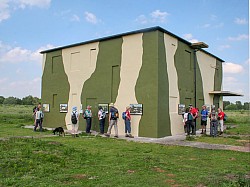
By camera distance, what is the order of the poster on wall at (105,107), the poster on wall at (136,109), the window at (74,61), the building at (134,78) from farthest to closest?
the window at (74,61) < the poster on wall at (105,107) < the poster on wall at (136,109) < the building at (134,78)

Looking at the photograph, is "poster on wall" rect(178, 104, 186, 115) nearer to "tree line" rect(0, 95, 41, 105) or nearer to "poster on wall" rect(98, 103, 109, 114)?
"poster on wall" rect(98, 103, 109, 114)

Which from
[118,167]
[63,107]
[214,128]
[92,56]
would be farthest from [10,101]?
[118,167]

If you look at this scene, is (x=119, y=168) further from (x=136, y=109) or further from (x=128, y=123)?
(x=136, y=109)

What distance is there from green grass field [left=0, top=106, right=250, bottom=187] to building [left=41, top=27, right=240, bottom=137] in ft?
16.6

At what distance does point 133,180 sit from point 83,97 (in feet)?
40.8

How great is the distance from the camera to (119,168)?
6875 mm

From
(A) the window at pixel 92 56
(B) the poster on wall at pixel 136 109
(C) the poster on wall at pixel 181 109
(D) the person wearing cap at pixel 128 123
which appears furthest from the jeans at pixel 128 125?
(A) the window at pixel 92 56

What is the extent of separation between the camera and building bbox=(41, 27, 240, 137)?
47.7 ft

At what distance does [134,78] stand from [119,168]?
8.79 metres

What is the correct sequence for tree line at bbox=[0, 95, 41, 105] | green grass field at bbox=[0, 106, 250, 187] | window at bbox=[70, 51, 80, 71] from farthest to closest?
tree line at bbox=[0, 95, 41, 105], window at bbox=[70, 51, 80, 71], green grass field at bbox=[0, 106, 250, 187]

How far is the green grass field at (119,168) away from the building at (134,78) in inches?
200

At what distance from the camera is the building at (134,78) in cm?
1455

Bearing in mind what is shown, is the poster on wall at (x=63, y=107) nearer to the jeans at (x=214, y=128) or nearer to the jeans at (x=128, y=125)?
the jeans at (x=128, y=125)

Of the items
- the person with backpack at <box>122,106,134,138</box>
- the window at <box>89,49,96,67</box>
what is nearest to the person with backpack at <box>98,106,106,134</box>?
the person with backpack at <box>122,106,134,138</box>
